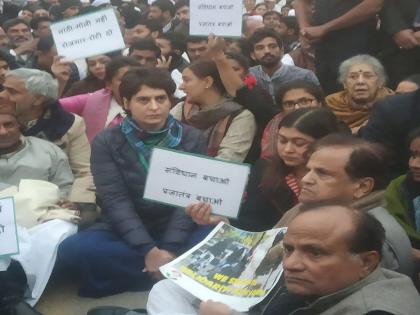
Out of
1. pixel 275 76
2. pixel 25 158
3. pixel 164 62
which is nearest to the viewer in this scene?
pixel 25 158

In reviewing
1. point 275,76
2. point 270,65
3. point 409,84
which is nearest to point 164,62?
point 270,65

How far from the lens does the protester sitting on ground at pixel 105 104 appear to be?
15.1 ft

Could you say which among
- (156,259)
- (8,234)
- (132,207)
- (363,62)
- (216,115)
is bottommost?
(156,259)

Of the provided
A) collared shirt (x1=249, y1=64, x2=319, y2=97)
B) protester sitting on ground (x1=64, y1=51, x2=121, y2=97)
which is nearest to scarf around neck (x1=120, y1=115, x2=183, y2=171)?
collared shirt (x1=249, y1=64, x2=319, y2=97)

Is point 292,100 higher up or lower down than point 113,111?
higher up

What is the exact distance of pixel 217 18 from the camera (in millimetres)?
4496

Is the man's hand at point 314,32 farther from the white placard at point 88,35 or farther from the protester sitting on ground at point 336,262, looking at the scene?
the protester sitting on ground at point 336,262

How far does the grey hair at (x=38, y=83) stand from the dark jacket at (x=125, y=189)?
699mm

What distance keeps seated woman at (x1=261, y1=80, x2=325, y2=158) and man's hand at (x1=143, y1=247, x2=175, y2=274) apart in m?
0.80

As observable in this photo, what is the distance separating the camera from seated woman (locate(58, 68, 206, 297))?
3.29 metres

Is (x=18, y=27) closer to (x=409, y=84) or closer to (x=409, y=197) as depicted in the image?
(x=409, y=84)

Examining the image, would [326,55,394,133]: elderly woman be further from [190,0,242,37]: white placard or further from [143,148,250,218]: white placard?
[143,148,250,218]: white placard

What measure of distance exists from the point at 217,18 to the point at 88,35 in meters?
0.91

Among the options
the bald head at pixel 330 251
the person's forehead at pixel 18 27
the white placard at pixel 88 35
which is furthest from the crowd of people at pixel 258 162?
the person's forehead at pixel 18 27
